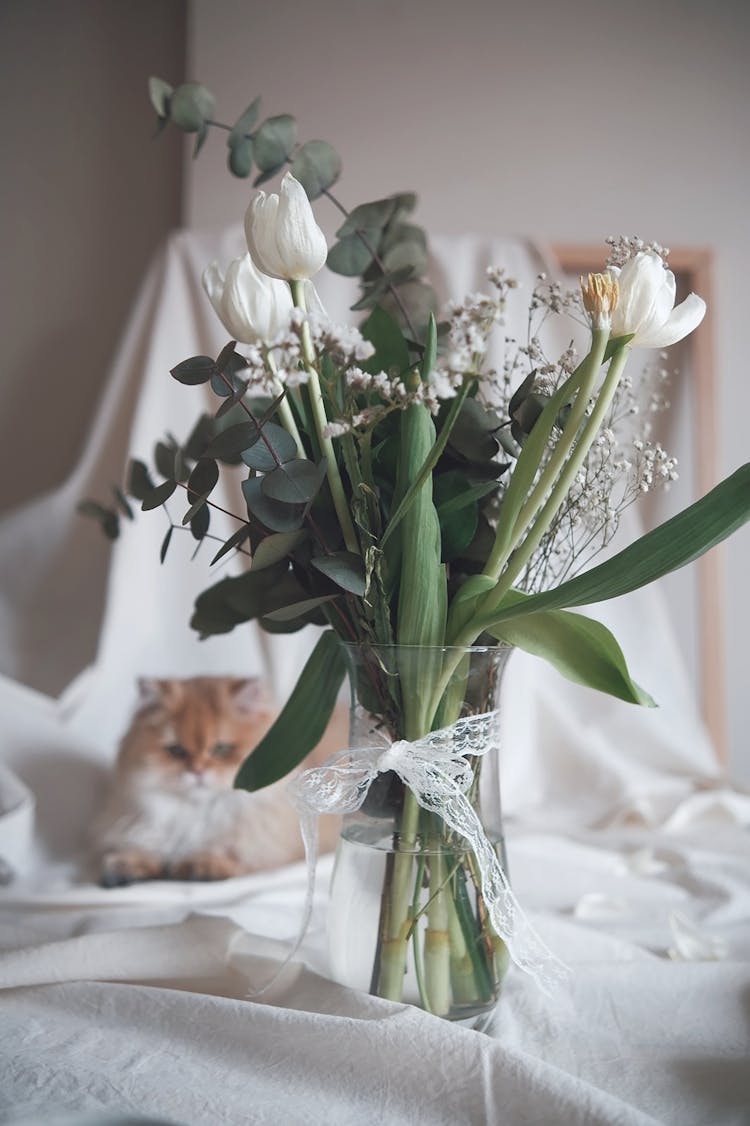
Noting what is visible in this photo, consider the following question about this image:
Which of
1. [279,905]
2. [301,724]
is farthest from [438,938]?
[279,905]

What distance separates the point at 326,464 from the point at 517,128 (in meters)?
1.47

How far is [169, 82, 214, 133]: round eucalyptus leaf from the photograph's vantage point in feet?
2.57

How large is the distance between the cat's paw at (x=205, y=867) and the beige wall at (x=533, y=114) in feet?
3.71

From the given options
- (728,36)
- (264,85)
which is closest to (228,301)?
(264,85)

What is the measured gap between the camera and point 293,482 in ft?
1.88

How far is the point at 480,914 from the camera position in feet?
2.03

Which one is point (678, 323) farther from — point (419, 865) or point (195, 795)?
point (195, 795)

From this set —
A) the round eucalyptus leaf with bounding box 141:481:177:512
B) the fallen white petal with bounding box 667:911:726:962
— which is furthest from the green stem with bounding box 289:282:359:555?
the fallen white petal with bounding box 667:911:726:962

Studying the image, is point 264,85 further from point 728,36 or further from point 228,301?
point 228,301

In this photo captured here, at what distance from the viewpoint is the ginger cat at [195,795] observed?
1210 millimetres

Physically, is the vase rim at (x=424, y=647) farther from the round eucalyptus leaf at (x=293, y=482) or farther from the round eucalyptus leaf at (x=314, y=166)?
the round eucalyptus leaf at (x=314, y=166)

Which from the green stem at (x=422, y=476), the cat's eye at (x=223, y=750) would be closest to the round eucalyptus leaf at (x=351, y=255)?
the green stem at (x=422, y=476)

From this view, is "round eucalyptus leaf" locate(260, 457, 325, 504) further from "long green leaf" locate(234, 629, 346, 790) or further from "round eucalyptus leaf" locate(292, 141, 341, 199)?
"round eucalyptus leaf" locate(292, 141, 341, 199)

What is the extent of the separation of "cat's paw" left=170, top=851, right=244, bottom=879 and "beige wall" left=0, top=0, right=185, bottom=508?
0.99 metres
